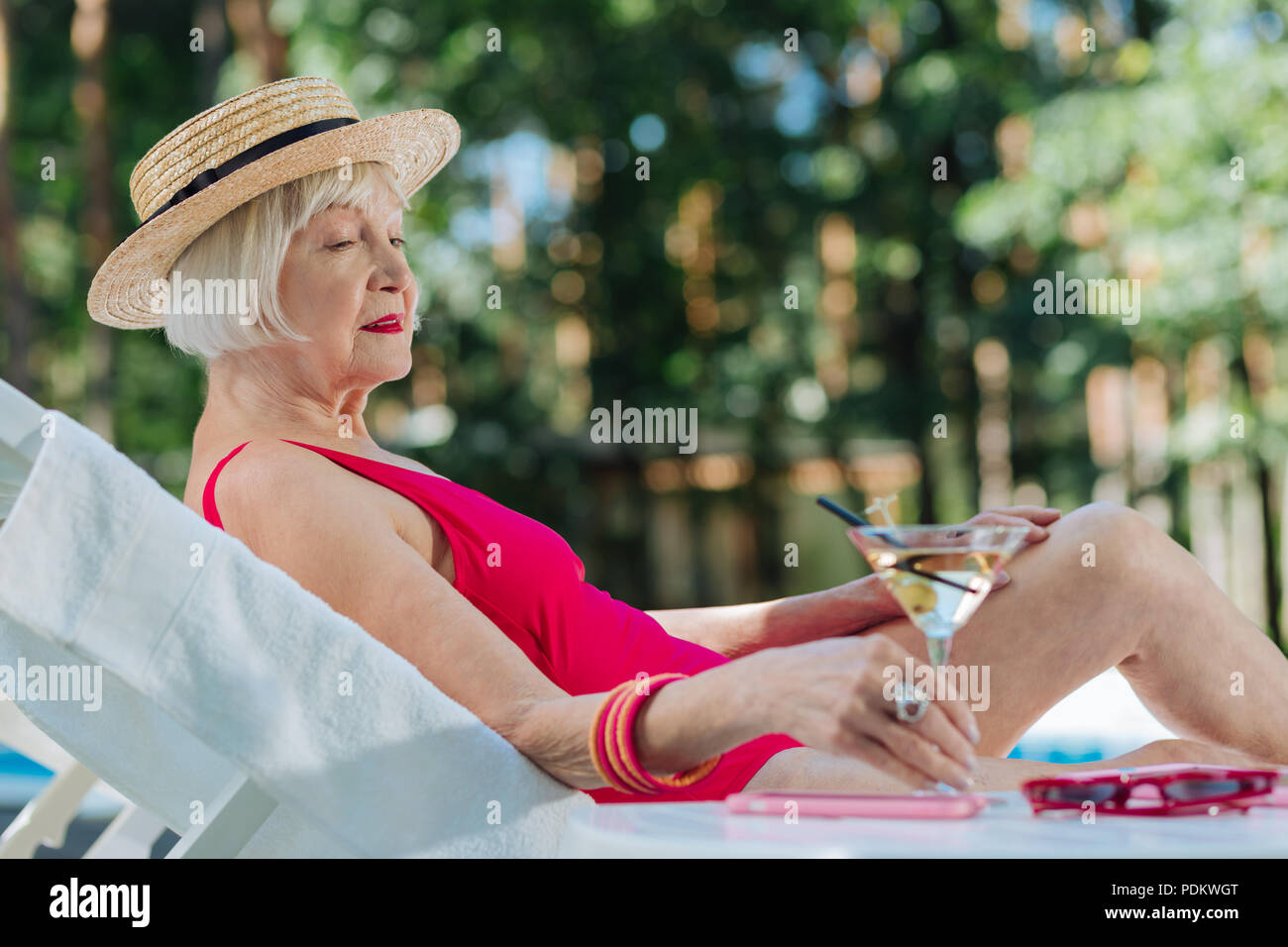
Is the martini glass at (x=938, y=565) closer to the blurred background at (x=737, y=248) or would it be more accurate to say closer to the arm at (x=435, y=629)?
the arm at (x=435, y=629)

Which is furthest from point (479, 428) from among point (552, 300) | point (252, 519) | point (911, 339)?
point (252, 519)

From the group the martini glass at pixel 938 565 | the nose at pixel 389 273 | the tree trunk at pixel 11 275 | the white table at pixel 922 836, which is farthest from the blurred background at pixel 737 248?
the white table at pixel 922 836

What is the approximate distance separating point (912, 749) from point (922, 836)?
0.29 ft

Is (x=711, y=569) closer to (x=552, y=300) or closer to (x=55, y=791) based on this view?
(x=552, y=300)

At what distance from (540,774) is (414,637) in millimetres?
259

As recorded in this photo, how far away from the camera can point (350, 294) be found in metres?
2.31

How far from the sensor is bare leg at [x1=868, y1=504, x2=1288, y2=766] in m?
2.15

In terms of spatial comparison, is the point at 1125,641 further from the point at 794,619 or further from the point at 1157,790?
the point at 1157,790

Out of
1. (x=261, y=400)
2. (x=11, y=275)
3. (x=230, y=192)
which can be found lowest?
(x=261, y=400)

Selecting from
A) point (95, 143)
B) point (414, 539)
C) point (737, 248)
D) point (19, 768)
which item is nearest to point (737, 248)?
point (737, 248)

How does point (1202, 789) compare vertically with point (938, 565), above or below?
below

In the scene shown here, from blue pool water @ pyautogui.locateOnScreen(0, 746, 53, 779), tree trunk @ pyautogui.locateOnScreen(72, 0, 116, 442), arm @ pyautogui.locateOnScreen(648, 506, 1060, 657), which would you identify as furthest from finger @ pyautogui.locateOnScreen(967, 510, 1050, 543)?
tree trunk @ pyautogui.locateOnScreen(72, 0, 116, 442)

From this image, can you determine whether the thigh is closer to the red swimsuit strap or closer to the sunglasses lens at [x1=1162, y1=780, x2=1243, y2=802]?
the sunglasses lens at [x1=1162, y1=780, x2=1243, y2=802]

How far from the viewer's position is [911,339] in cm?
1484
